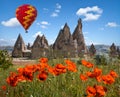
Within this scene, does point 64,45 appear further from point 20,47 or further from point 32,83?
point 32,83

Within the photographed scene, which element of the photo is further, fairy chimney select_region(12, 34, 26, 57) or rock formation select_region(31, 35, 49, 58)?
fairy chimney select_region(12, 34, 26, 57)

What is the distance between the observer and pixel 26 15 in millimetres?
37531

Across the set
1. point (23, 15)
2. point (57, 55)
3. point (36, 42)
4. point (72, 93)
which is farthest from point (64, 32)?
point (72, 93)

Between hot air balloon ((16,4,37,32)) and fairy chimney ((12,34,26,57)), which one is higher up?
hot air balloon ((16,4,37,32))

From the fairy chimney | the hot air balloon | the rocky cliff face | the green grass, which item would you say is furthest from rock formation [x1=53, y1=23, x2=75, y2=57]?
the green grass

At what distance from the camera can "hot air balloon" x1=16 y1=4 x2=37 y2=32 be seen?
123ft

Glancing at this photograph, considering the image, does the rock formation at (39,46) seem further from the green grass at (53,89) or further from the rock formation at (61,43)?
the green grass at (53,89)

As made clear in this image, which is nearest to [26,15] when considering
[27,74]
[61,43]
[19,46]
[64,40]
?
[64,40]

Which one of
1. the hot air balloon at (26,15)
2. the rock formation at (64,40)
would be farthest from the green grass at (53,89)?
the rock formation at (64,40)

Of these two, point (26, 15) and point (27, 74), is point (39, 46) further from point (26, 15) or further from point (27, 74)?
point (27, 74)

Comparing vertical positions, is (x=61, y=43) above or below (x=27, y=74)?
above

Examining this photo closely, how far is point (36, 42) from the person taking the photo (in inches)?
2446

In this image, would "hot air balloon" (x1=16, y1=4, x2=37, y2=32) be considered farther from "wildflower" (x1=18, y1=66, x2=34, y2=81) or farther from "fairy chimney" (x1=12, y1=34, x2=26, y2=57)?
"wildflower" (x1=18, y1=66, x2=34, y2=81)

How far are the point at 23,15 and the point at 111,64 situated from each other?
29.7 meters
